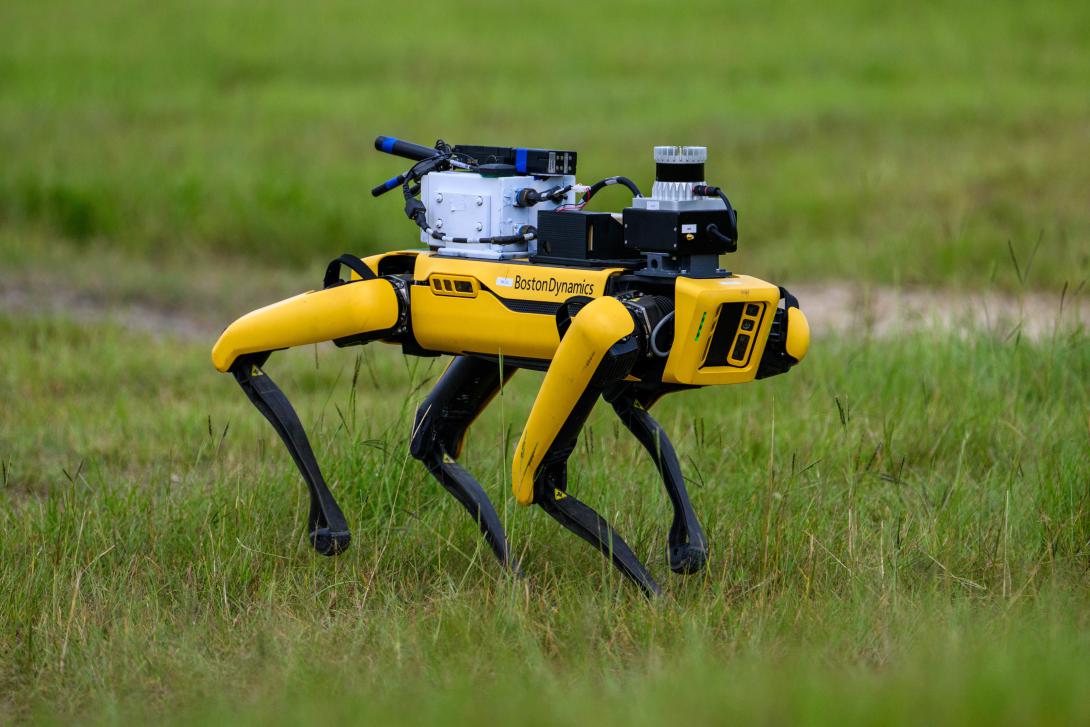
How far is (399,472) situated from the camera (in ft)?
16.3

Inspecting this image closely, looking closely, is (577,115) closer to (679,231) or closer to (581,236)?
(581,236)

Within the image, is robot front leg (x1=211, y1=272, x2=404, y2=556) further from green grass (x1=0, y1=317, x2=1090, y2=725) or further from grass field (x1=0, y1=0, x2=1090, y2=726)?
grass field (x1=0, y1=0, x2=1090, y2=726)

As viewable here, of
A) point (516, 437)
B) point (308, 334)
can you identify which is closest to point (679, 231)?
point (308, 334)

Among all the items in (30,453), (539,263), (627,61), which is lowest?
(30,453)

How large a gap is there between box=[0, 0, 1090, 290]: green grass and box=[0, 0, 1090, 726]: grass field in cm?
5

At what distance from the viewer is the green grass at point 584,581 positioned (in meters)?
3.00

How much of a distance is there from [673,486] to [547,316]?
713 millimetres

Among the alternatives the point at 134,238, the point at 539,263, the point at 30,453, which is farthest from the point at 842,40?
the point at 539,263

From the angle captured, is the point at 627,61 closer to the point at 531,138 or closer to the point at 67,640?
the point at 531,138

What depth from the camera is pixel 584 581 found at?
4.34m

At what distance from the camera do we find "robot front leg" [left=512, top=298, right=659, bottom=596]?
3.67 meters

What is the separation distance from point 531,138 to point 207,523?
30.7 ft

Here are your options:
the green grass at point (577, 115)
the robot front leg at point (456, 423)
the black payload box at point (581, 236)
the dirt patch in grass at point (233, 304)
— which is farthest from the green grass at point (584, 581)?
the dirt patch in grass at point (233, 304)

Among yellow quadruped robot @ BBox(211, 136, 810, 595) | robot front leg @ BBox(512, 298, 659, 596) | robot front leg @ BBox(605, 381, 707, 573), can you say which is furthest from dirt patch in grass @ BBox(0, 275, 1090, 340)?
robot front leg @ BBox(512, 298, 659, 596)
